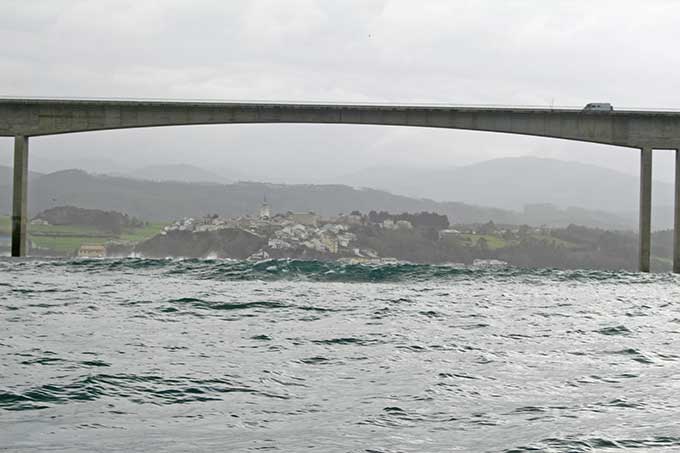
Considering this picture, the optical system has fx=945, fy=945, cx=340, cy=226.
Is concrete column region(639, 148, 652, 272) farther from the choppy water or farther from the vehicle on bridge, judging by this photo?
the choppy water

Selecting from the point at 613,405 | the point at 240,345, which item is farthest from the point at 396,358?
the point at 613,405

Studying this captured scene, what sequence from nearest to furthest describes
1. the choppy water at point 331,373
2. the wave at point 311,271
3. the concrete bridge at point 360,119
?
the choppy water at point 331,373
the wave at point 311,271
the concrete bridge at point 360,119

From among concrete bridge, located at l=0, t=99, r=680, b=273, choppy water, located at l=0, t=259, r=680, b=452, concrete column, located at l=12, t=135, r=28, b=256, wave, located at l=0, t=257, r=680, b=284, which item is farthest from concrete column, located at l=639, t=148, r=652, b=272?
concrete column, located at l=12, t=135, r=28, b=256

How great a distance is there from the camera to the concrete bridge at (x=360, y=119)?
202ft

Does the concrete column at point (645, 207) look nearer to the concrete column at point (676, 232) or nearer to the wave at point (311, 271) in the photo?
the concrete column at point (676, 232)

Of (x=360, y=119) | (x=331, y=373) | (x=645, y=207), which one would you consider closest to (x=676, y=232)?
(x=645, y=207)

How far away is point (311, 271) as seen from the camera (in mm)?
50000

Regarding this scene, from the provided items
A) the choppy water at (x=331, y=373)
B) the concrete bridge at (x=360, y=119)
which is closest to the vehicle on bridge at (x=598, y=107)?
the concrete bridge at (x=360, y=119)

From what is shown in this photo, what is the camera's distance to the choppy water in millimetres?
11414

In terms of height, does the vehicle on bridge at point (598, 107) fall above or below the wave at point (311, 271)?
above

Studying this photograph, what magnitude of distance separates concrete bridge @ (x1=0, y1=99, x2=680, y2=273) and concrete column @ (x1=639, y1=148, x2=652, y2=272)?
6 cm

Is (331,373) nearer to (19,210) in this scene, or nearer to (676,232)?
(676,232)

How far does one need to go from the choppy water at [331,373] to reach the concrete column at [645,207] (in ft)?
101

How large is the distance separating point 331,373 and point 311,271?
1338 inches
